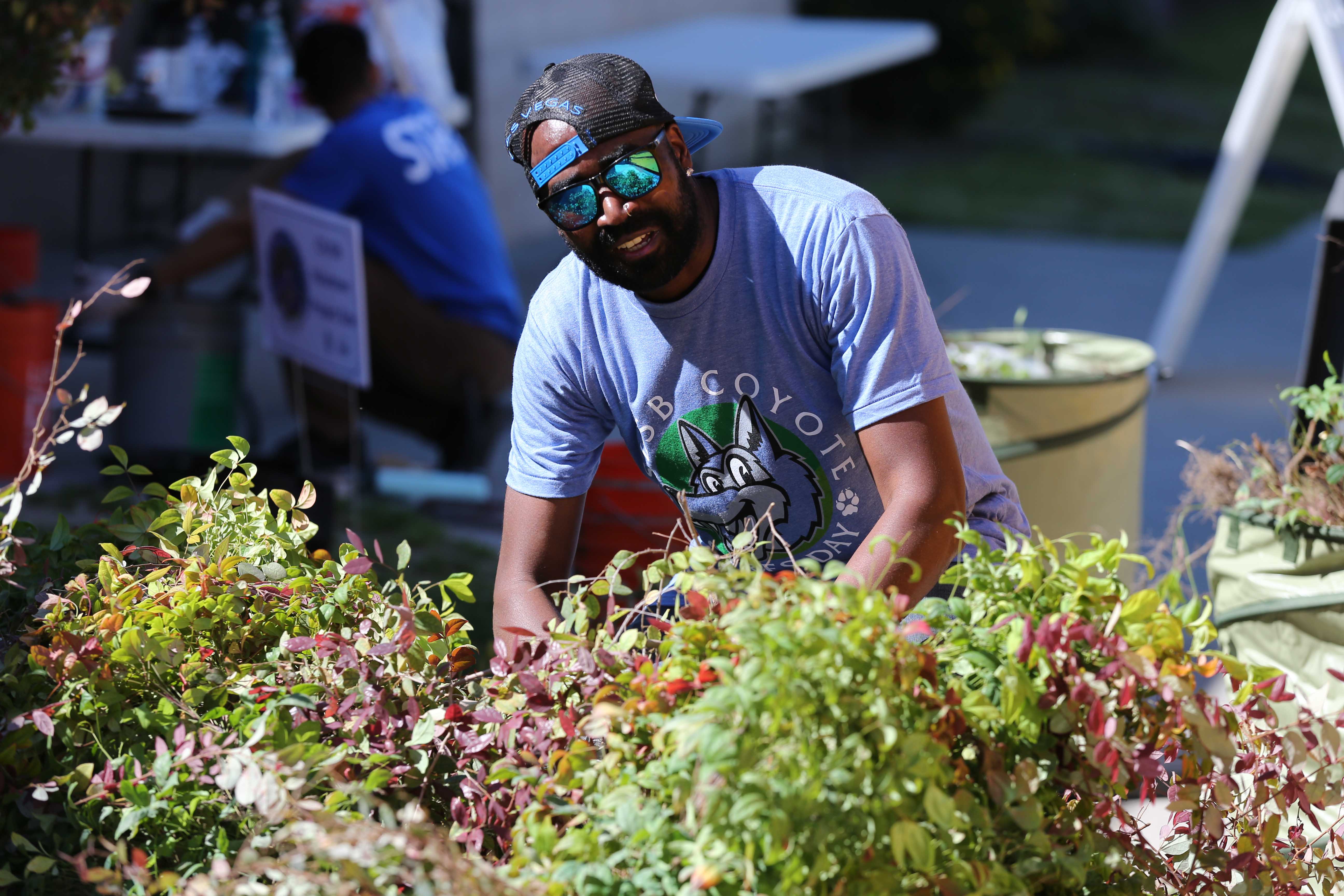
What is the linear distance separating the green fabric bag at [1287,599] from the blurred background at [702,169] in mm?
541

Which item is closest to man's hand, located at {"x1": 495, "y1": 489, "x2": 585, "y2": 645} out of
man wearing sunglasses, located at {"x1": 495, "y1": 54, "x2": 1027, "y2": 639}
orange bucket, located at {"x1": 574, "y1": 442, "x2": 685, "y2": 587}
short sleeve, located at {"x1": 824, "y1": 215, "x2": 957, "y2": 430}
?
man wearing sunglasses, located at {"x1": 495, "y1": 54, "x2": 1027, "y2": 639}

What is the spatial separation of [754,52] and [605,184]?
649 cm

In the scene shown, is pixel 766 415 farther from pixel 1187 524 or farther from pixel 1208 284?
pixel 1208 284

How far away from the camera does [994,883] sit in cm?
111

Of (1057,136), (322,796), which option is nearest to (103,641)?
(322,796)

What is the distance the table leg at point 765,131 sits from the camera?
33.7 feet

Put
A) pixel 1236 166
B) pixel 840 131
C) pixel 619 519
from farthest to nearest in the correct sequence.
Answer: pixel 840 131 → pixel 1236 166 → pixel 619 519

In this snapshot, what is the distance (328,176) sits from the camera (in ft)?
14.3

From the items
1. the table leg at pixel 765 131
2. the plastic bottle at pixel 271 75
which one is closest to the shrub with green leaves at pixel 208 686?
the plastic bottle at pixel 271 75

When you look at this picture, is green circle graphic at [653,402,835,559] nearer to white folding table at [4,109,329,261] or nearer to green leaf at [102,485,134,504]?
green leaf at [102,485,134,504]

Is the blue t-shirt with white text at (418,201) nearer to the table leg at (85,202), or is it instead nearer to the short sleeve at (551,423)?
the table leg at (85,202)

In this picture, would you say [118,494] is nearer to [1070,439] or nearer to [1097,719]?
[1097,719]

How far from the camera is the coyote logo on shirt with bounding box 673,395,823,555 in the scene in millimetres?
1868

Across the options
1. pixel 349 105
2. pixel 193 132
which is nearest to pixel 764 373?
pixel 349 105
